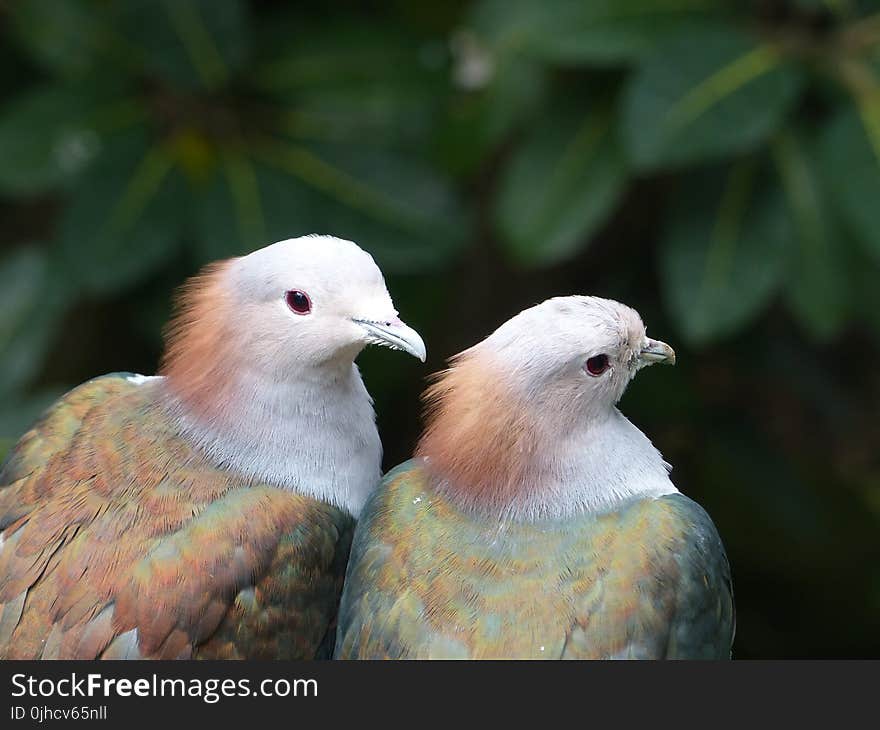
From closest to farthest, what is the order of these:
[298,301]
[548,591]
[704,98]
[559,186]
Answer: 1. [548,591]
2. [298,301]
3. [704,98]
4. [559,186]

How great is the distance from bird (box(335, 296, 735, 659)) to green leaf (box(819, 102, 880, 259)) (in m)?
1.48

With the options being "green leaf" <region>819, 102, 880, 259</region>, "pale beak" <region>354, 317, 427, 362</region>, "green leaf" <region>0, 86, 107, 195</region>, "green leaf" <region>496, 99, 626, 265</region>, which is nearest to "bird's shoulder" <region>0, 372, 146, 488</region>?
"pale beak" <region>354, 317, 427, 362</region>

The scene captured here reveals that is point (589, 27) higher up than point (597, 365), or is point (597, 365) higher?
point (589, 27)

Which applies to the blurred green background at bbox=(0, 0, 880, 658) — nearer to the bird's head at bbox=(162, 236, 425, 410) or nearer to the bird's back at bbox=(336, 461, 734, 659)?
the bird's head at bbox=(162, 236, 425, 410)

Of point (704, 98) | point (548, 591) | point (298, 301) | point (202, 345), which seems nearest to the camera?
point (548, 591)

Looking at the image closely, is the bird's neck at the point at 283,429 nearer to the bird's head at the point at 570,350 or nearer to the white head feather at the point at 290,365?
the white head feather at the point at 290,365

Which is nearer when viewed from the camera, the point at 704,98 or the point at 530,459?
the point at 530,459

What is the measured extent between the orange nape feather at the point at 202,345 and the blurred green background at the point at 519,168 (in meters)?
1.07

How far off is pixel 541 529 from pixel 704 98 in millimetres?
1872

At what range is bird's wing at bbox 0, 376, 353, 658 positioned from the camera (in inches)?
87.2

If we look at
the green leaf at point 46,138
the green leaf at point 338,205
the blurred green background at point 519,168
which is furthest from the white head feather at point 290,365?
the green leaf at point 46,138

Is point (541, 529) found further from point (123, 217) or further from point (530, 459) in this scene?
point (123, 217)

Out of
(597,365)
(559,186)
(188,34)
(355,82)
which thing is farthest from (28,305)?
(597,365)

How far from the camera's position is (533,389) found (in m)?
2.23
